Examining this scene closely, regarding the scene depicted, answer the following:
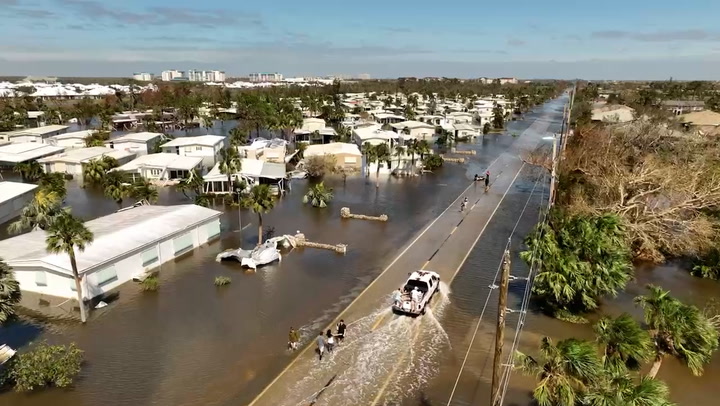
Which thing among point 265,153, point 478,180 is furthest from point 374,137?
point 478,180

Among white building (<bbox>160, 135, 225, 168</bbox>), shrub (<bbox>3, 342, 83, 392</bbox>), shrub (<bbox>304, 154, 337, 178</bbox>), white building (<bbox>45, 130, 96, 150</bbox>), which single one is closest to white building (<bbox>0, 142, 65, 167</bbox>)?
white building (<bbox>45, 130, 96, 150</bbox>)

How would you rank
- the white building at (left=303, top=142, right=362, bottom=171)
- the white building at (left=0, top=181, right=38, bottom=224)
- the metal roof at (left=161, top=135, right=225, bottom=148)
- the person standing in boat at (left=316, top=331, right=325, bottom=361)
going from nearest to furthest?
the person standing in boat at (left=316, top=331, right=325, bottom=361) → the white building at (left=0, top=181, right=38, bottom=224) → the white building at (left=303, top=142, right=362, bottom=171) → the metal roof at (left=161, top=135, right=225, bottom=148)

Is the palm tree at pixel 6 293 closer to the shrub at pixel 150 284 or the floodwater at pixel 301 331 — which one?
the floodwater at pixel 301 331

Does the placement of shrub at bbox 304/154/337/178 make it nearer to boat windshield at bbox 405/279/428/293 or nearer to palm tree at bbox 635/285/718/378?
boat windshield at bbox 405/279/428/293

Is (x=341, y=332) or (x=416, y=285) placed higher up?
(x=416, y=285)

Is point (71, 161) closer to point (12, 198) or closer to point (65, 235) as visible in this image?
point (12, 198)
